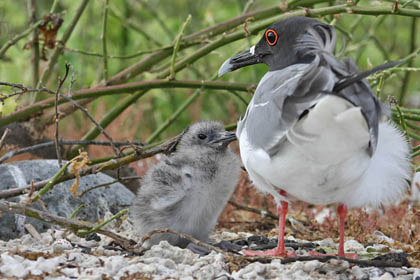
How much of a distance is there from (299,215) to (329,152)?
2.36 metres

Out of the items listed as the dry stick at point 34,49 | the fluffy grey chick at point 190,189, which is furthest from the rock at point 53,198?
the dry stick at point 34,49

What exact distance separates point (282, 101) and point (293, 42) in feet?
2.28

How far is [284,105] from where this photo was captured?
2.97m

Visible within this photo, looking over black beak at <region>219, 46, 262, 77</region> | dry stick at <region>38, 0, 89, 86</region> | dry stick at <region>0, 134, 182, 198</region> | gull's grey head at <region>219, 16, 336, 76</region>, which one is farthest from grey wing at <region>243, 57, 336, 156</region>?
dry stick at <region>38, 0, 89, 86</region>

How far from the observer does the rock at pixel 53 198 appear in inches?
163

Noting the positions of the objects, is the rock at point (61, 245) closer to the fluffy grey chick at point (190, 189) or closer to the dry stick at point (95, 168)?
the dry stick at point (95, 168)

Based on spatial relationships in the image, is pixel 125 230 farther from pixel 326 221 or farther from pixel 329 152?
pixel 329 152

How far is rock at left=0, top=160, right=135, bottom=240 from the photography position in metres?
4.13

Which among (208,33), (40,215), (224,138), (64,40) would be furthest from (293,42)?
(64,40)

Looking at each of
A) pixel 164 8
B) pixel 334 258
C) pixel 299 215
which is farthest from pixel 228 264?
pixel 164 8

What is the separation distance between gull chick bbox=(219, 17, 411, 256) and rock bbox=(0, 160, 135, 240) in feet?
4.84

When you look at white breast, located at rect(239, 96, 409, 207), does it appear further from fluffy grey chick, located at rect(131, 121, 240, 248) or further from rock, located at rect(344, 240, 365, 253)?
rock, located at rect(344, 240, 365, 253)

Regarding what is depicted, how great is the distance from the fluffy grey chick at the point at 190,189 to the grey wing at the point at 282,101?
1.92ft

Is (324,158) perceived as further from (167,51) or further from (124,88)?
(167,51)
